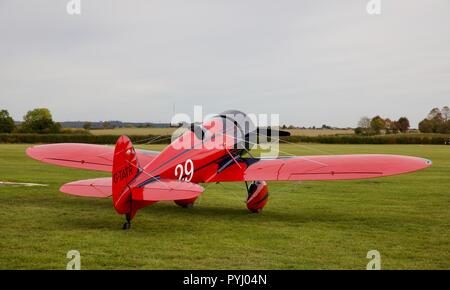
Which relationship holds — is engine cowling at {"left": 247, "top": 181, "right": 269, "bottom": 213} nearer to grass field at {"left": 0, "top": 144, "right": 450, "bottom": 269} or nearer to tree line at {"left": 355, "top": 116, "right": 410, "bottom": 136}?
grass field at {"left": 0, "top": 144, "right": 450, "bottom": 269}

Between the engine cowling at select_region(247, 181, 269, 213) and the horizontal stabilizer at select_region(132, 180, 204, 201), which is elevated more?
the horizontal stabilizer at select_region(132, 180, 204, 201)

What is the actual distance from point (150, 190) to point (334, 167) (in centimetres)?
417

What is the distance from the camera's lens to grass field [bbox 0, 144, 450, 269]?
6801mm

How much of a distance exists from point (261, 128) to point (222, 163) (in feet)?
6.22

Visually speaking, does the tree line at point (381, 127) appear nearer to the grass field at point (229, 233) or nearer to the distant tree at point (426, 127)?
the distant tree at point (426, 127)

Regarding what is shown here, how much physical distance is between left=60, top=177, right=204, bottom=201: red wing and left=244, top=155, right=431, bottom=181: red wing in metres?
2.69

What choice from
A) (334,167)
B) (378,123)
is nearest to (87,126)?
(378,123)

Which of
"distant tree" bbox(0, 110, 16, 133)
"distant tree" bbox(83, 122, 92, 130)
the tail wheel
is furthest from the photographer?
"distant tree" bbox(0, 110, 16, 133)

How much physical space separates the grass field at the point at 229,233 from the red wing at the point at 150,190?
66cm

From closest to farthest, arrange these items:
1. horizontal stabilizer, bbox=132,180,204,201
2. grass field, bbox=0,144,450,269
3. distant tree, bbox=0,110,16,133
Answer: grass field, bbox=0,144,450,269
horizontal stabilizer, bbox=132,180,204,201
distant tree, bbox=0,110,16,133

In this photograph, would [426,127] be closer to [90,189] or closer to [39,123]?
[39,123]

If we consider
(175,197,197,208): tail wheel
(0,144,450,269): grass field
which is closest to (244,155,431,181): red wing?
(0,144,450,269): grass field
